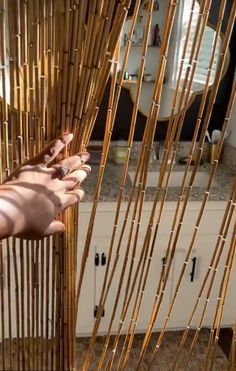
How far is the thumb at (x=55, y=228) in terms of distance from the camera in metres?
0.82

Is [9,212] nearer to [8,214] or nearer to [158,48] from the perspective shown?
[8,214]

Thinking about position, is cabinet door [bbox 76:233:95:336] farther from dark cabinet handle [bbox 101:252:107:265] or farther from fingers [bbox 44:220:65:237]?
fingers [bbox 44:220:65:237]

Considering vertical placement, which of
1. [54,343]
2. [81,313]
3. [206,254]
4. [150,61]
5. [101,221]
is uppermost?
[150,61]

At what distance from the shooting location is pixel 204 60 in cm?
255

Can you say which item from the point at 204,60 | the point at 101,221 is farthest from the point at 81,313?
the point at 204,60

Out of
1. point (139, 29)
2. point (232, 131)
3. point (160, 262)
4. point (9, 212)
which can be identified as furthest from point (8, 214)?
point (232, 131)

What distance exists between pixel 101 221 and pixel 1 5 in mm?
1404

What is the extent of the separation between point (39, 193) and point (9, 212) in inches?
2.6

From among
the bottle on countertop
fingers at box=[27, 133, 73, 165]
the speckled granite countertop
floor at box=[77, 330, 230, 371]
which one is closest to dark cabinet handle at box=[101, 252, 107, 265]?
the speckled granite countertop

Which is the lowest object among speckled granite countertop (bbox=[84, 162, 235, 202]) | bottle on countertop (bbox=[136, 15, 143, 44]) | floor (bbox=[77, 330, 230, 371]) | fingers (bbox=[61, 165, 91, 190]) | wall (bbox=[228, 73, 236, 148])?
floor (bbox=[77, 330, 230, 371])

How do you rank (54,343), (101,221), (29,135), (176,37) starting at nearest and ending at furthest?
(29,135) → (54,343) → (101,221) → (176,37)

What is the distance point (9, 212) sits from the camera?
729mm

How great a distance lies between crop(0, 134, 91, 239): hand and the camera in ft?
2.42

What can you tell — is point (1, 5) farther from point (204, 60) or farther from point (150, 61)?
point (204, 60)
